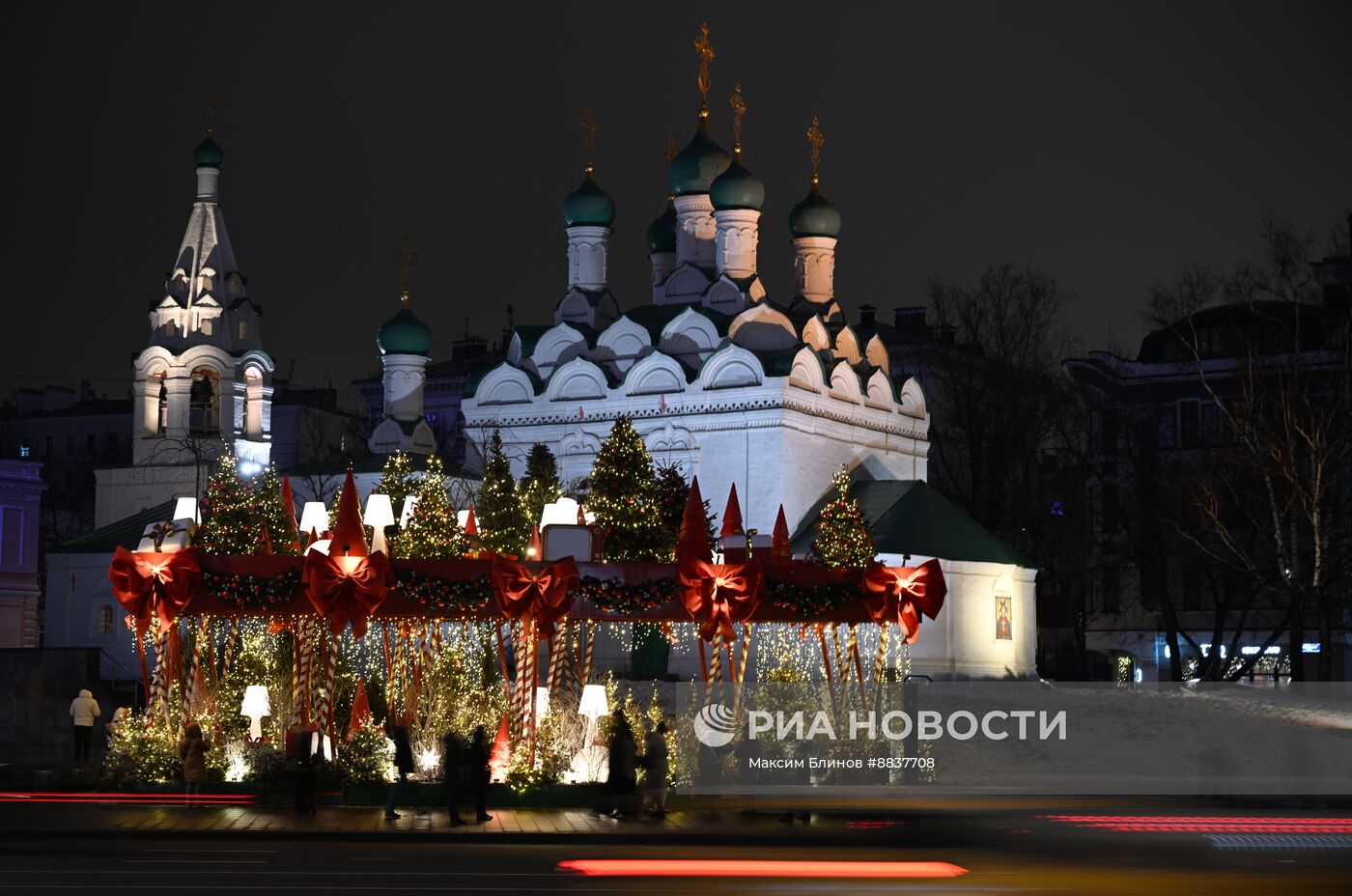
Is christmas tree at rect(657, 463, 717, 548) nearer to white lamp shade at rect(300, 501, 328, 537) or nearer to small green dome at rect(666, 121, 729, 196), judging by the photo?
white lamp shade at rect(300, 501, 328, 537)

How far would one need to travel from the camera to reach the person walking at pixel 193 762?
70.3 feet

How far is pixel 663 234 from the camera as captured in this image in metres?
43.5

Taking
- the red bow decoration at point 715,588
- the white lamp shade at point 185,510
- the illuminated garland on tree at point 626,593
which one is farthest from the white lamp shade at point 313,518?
the red bow decoration at point 715,588

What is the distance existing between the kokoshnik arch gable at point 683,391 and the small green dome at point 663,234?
5 cm

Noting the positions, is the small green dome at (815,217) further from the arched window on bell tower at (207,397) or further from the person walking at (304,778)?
the person walking at (304,778)

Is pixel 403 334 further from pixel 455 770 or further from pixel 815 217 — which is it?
pixel 455 770

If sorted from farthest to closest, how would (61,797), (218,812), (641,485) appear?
1. (641,485)
2. (61,797)
3. (218,812)

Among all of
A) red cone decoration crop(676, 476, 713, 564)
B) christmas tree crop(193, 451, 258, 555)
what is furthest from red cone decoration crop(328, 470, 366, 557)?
red cone decoration crop(676, 476, 713, 564)

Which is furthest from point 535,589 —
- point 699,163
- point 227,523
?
point 699,163

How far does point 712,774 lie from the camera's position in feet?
75.0

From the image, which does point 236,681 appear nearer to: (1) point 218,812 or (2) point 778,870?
(1) point 218,812

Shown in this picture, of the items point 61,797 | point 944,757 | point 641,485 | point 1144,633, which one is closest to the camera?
point 61,797

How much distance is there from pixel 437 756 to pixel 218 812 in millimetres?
2608

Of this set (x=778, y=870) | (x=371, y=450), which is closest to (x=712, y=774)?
(x=778, y=870)
